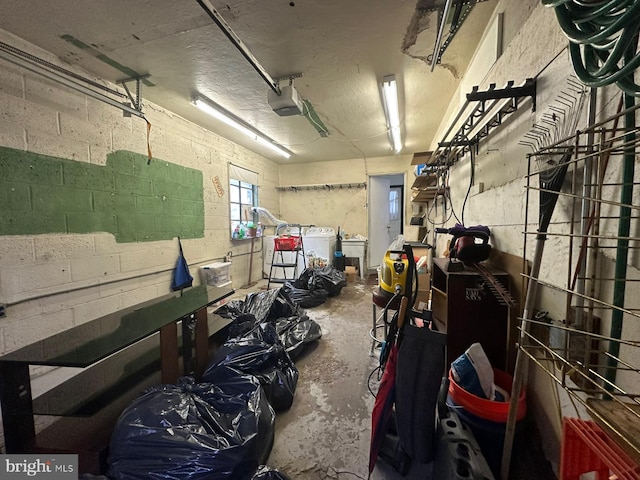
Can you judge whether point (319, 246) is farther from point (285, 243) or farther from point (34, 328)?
point (34, 328)

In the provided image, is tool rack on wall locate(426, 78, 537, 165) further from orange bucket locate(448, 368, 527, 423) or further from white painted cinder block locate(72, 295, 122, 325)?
white painted cinder block locate(72, 295, 122, 325)

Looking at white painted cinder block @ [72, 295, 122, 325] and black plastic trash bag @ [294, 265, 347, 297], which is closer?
white painted cinder block @ [72, 295, 122, 325]

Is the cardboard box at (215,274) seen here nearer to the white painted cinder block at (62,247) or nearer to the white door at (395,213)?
the white painted cinder block at (62,247)

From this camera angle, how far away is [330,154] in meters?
5.40

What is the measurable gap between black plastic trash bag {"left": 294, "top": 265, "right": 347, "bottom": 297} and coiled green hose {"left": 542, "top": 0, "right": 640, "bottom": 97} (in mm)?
3477

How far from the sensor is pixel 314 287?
386 centimetres

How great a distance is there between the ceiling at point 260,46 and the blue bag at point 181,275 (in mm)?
1971

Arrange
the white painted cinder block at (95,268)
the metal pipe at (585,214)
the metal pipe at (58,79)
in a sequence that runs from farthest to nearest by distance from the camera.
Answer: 1. the white painted cinder block at (95,268)
2. the metal pipe at (58,79)
3. the metal pipe at (585,214)

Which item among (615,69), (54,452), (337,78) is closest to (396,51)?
(337,78)

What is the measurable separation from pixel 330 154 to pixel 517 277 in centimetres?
465

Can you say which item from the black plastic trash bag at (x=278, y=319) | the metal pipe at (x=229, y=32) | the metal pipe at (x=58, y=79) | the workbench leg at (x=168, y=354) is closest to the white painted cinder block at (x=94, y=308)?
the black plastic trash bag at (x=278, y=319)

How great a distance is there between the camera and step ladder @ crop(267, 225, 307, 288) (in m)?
4.59

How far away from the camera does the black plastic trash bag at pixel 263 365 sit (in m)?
1.58

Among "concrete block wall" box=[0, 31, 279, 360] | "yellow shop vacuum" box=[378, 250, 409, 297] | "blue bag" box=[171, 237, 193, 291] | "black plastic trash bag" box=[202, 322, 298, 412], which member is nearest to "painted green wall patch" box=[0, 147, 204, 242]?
"concrete block wall" box=[0, 31, 279, 360]
